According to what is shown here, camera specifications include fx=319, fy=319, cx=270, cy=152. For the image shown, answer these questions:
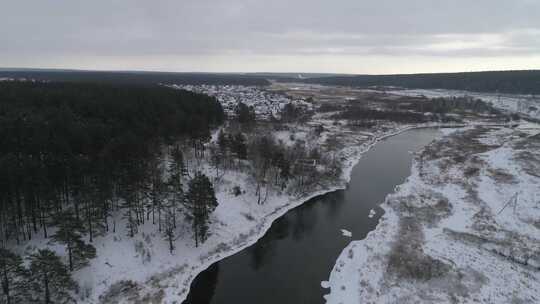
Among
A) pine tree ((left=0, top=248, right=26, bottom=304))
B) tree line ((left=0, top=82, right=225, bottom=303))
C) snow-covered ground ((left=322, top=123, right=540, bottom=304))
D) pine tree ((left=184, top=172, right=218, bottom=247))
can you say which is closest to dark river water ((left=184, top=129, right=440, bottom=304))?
snow-covered ground ((left=322, top=123, right=540, bottom=304))

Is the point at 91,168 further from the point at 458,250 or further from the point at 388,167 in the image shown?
the point at 388,167

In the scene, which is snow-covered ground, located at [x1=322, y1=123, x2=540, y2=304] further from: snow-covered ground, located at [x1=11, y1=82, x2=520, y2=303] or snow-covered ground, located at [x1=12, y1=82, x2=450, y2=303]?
snow-covered ground, located at [x1=12, y1=82, x2=450, y2=303]

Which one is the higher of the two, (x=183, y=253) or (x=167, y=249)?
(x=167, y=249)

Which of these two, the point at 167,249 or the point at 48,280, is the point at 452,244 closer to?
the point at 167,249

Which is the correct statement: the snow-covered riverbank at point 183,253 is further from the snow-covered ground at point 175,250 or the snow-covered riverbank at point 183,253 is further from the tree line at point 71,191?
the tree line at point 71,191

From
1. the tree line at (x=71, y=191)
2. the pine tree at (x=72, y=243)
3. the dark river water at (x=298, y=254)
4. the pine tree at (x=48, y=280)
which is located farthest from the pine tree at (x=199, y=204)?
the pine tree at (x=48, y=280)

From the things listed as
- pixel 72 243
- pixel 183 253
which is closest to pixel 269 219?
pixel 183 253

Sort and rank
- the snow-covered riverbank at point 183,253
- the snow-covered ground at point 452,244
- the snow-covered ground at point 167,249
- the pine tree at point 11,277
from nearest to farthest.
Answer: the pine tree at point 11,277 < the snow-covered ground at point 167,249 < the snow-covered riverbank at point 183,253 < the snow-covered ground at point 452,244
